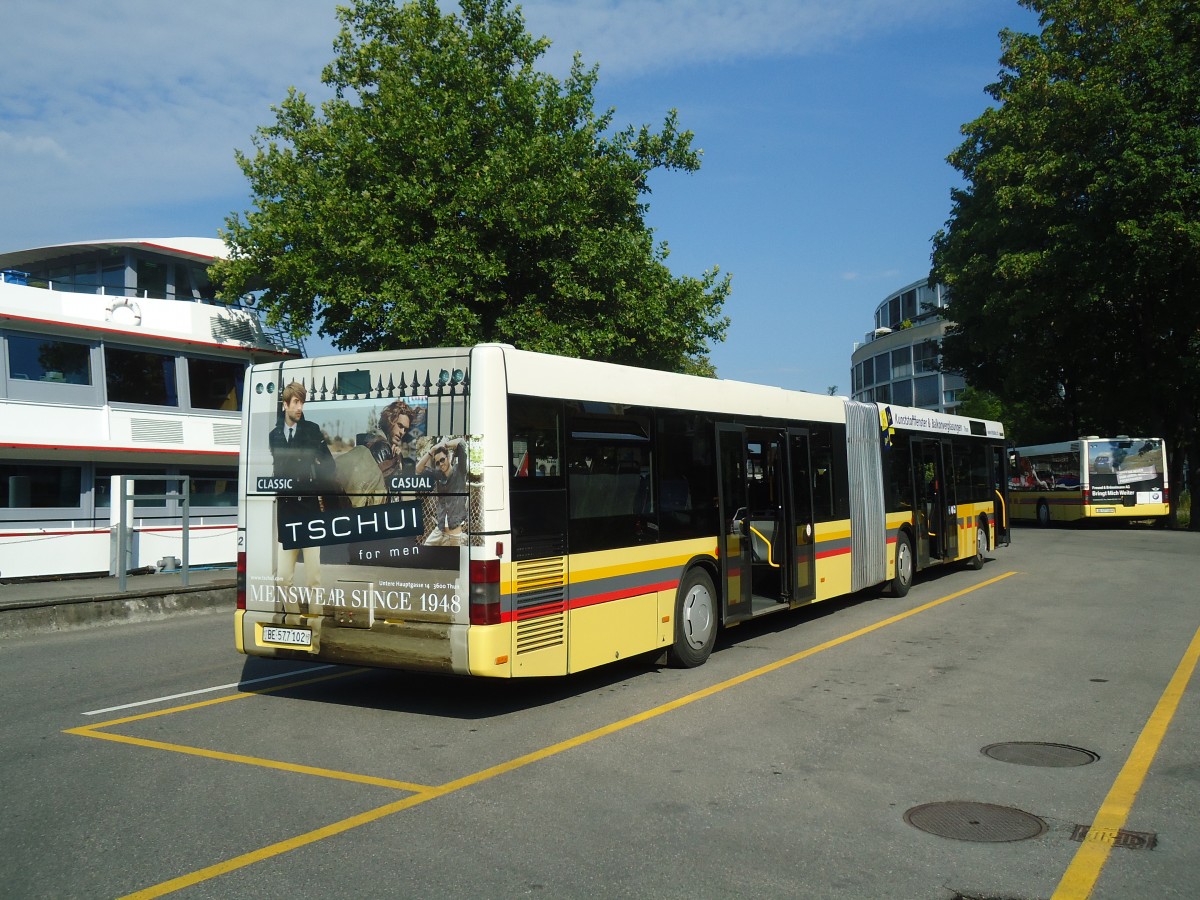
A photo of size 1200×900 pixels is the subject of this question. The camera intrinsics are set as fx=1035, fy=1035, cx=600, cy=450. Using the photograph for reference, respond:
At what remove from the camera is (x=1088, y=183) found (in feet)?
101

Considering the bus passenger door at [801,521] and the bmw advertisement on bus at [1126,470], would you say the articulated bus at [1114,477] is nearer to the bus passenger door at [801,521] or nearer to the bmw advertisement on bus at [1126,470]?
the bmw advertisement on bus at [1126,470]

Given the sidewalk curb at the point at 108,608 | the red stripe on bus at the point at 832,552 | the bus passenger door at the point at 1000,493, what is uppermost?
the bus passenger door at the point at 1000,493

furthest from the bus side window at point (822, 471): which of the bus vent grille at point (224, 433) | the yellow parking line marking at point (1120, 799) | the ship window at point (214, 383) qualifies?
the ship window at point (214, 383)

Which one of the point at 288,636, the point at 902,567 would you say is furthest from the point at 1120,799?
the point at 902,567

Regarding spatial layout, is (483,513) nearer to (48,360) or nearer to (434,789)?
(434,789)

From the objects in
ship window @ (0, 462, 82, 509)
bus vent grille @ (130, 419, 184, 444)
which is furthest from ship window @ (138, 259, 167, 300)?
ship window @ (0, 462, 82, 509)

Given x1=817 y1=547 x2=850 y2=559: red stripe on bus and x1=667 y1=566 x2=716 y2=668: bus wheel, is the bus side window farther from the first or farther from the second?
x1=667 y1=566 x2=716 y2=668: bus wheel

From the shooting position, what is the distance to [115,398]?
24.8 meters

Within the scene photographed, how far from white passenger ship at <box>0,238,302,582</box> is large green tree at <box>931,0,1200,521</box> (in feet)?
73.8

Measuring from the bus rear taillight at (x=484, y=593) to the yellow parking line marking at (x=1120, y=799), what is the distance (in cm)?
404

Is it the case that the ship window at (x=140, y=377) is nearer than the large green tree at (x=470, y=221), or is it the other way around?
the large green tree at (x=470, y=221)

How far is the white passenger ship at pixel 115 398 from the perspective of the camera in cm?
2264

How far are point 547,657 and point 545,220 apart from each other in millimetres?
15715

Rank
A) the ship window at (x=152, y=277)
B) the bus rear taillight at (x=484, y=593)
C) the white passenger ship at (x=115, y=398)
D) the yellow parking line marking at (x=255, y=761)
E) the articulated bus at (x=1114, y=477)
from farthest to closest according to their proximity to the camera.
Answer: the articulated bus at (x=1114, y=477) → the ship window at (x=152, y=277) → the white passenger ship at (x=115, y=398) → the bus rear taillight at (x=484, y=593) → the yellow parking line marking at (x=255, y=761)
